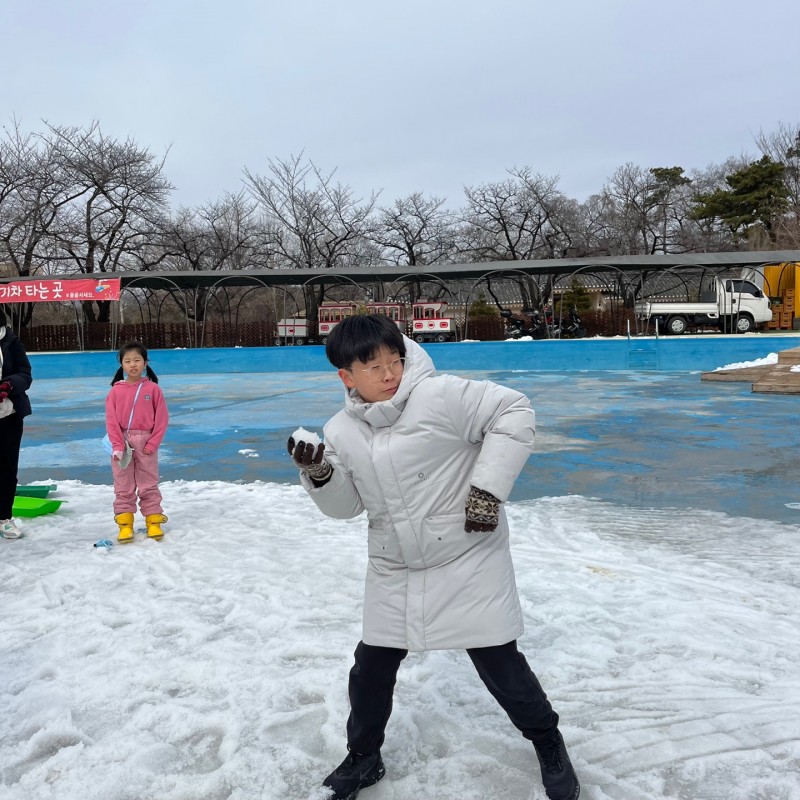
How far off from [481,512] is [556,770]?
69 centimetres

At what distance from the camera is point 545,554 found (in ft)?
12.1

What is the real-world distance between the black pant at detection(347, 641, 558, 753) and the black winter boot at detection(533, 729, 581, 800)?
35 mm

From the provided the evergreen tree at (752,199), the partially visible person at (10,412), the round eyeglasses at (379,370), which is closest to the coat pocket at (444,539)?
the round eyeglasses at (379,370)

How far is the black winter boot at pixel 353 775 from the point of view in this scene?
6.03 ft

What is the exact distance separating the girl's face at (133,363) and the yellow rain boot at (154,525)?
2.62 ft

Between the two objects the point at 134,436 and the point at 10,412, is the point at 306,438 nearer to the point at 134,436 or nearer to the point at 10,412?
the point at 134,436

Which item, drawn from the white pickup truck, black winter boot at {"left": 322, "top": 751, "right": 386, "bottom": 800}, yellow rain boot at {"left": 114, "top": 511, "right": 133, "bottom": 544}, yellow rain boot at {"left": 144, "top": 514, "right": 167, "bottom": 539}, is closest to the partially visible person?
yellow rain boot at {"left": 114, "top": 511, "right": 133, "bottom": 544}

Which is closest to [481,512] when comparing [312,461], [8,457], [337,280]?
[312,461]

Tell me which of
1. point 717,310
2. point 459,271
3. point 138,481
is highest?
point 459,271

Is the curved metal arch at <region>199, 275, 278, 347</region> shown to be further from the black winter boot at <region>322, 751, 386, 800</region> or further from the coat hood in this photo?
the black winter boot at <region>322, 751, 386, 800</region>

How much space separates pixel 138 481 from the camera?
4.20 metres

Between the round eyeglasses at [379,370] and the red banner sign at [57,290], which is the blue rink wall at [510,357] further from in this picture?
the round eyeglasses at [379,370]

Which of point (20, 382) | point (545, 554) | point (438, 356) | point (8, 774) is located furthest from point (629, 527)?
point (438, 356)

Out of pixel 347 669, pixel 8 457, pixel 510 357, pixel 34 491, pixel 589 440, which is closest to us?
pixel 347 669
